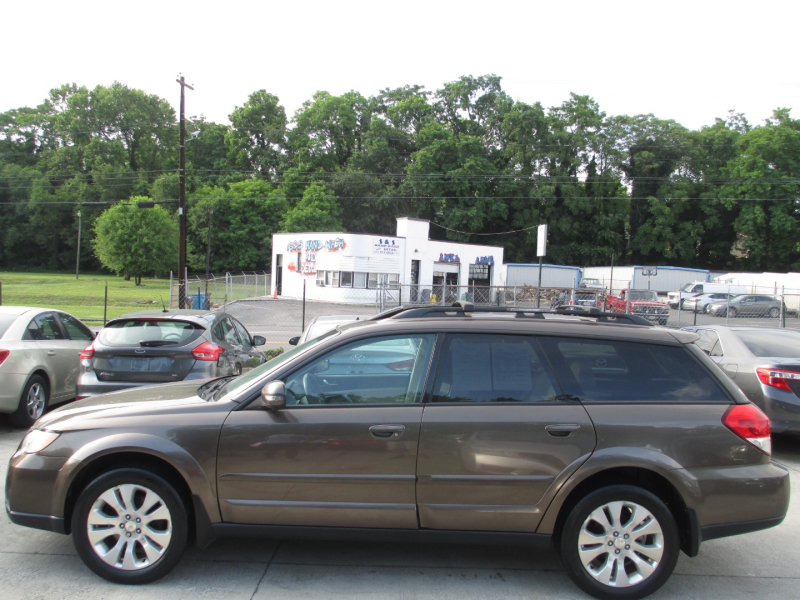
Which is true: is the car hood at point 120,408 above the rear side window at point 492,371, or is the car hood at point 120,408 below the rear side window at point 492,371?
below

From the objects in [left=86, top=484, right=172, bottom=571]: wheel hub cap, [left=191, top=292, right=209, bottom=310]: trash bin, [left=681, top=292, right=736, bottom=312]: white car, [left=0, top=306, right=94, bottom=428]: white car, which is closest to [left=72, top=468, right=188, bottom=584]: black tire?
[left=86, top=484, right=172, bottom=571]: wheel hub cap

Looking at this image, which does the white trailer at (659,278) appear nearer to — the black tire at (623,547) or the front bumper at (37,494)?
the black tire at (623,547)

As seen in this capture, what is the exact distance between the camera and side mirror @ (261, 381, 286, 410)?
3.47m

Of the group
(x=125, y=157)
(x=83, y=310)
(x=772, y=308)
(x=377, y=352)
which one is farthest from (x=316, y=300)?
(x=125, y=157)

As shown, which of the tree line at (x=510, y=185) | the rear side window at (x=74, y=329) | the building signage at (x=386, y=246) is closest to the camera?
the rear side window at (x=74, y=329)

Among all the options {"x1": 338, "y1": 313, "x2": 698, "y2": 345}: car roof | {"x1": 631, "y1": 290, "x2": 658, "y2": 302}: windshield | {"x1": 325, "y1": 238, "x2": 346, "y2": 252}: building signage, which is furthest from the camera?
{"x1": 325, "y1": 238, "x2": 346, "y2": 252}: building signage

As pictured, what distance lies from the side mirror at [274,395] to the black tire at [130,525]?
0.77 meters

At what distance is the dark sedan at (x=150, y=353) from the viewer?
6.84 metres

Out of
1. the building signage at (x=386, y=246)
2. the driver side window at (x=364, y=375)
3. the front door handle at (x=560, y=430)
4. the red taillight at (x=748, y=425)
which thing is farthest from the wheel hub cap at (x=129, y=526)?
the building signage at (x=386, y=246)

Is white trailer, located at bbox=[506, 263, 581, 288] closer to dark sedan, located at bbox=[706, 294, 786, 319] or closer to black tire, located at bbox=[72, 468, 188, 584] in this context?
dark sedan, located at bbox=[706, 294, 786, 319]

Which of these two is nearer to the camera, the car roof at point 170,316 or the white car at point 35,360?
the white car at point 35,360

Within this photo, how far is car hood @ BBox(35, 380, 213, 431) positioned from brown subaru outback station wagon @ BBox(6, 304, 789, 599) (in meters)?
0.02

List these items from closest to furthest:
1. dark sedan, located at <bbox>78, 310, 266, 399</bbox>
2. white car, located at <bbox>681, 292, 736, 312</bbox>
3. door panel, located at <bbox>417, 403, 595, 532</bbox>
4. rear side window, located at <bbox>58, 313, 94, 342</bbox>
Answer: door panel, located at <bbox>417, 403, 595, 532</bbox>, dark sedan, located at <bbox>78, 310, 266, 399</bbox>, rear side window, located at <bbox>58, 313, 94, 342</bbox>, white car, located at <bbox>681, 292, 736, 312</bbox>

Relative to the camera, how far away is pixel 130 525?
3486 mm
